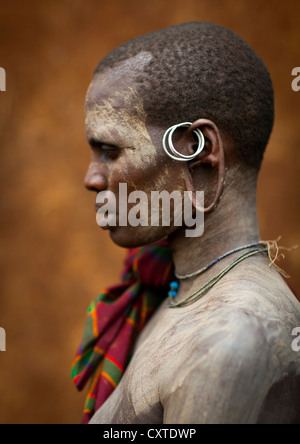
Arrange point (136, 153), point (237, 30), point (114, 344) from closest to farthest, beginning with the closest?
point (136, 153), point (114, 344), point (237, 30)

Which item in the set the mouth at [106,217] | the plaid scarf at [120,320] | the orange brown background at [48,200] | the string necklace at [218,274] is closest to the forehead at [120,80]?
the mouth at [106,217]

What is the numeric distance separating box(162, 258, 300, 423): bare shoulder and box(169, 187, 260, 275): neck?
0.17 m

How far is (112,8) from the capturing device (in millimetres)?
2516

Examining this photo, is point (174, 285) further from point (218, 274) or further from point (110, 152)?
point (110, 152)

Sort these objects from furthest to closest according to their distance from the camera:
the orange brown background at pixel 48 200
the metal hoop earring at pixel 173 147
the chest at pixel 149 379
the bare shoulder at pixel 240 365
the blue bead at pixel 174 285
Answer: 1. the orange brown background at pixel 48 200
2. the blue bead at pixel 174 285
3. the metal hoop earring at pixel 173 147
4. the chest at pixel 149 379
5. the bare shoulder at pixel 240 365

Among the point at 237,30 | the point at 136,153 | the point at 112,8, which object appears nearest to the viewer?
the point at 136,153

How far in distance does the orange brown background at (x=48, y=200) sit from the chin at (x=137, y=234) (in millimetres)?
1396

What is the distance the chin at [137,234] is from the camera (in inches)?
47.2

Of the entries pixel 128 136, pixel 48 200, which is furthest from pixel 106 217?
pixel 48 200

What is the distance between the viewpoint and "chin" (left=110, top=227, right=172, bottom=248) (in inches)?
47.2

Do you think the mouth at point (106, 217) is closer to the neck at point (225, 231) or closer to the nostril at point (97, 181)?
the nostril at point (97, 181)
